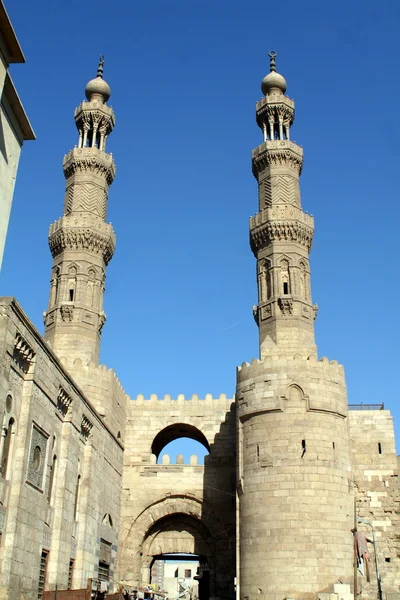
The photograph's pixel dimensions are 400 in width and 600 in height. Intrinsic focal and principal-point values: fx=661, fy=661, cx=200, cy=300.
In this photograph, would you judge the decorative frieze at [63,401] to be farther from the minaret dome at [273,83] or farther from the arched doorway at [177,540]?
the minaret dome at [273,83]

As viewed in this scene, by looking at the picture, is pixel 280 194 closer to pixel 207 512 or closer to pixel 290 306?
pixel 290 306

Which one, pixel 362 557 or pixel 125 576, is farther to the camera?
pixel 125 576

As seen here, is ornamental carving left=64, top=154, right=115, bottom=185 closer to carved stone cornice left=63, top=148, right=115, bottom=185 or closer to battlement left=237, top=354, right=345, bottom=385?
carved stone cornice left=63, top=148, right=115, bottom=185

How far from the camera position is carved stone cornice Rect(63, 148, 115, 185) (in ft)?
101

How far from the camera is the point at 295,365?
2064cm

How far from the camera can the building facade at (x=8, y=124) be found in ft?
29.3

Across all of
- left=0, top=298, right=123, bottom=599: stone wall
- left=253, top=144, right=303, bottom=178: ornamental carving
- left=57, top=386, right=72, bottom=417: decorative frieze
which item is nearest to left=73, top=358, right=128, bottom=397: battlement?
left=0, top=298, right=123, bottom=599: stone wall

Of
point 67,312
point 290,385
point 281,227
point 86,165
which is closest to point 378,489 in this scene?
point 290,385

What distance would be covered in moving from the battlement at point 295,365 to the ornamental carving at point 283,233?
850 centimetres

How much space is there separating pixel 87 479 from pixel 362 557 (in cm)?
846

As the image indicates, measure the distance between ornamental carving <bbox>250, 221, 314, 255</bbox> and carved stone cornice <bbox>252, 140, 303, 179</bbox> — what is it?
345cm

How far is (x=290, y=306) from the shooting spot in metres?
27.0

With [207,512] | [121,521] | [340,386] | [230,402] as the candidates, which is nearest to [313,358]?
[340,386]

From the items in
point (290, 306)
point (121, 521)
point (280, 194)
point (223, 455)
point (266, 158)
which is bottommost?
point (121, 521)
